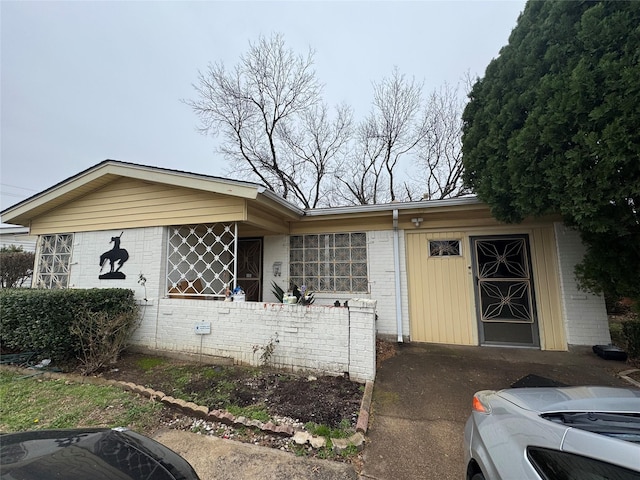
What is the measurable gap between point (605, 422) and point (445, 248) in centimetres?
473

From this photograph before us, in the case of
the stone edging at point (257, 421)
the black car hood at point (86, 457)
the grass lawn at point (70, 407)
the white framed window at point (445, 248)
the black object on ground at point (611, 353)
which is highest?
the white framed window at point (445, 248)

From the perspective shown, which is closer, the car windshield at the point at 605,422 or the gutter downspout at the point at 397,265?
the car windshield at the point at 605,422

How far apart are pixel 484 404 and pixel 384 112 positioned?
1294cm

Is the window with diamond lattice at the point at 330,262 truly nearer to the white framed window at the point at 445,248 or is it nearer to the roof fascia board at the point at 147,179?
the roof fascia board at the point at 147,179

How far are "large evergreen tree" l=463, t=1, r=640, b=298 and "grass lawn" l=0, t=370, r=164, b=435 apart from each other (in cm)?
566

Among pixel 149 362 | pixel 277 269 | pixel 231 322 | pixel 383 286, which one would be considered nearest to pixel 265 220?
pixel 277 269

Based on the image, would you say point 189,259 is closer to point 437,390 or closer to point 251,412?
point 251,412

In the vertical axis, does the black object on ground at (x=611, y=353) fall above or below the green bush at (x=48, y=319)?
below

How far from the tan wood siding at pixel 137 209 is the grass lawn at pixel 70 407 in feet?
9.52

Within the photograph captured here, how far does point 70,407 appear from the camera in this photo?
3.15 metres

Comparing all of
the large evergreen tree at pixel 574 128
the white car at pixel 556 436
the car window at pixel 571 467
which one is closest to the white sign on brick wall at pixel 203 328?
the white car at pixel 556 436

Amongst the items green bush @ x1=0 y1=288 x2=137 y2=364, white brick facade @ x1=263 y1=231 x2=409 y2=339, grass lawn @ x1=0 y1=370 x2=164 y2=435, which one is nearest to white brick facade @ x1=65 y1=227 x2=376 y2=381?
green bush @ x1=0 y1=288 x2=137 y2=364

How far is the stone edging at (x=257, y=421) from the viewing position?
244cm

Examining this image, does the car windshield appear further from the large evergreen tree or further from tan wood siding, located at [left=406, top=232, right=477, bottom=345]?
tan wood siding, located at [left=406, top=232, right=477, bottom=345]
